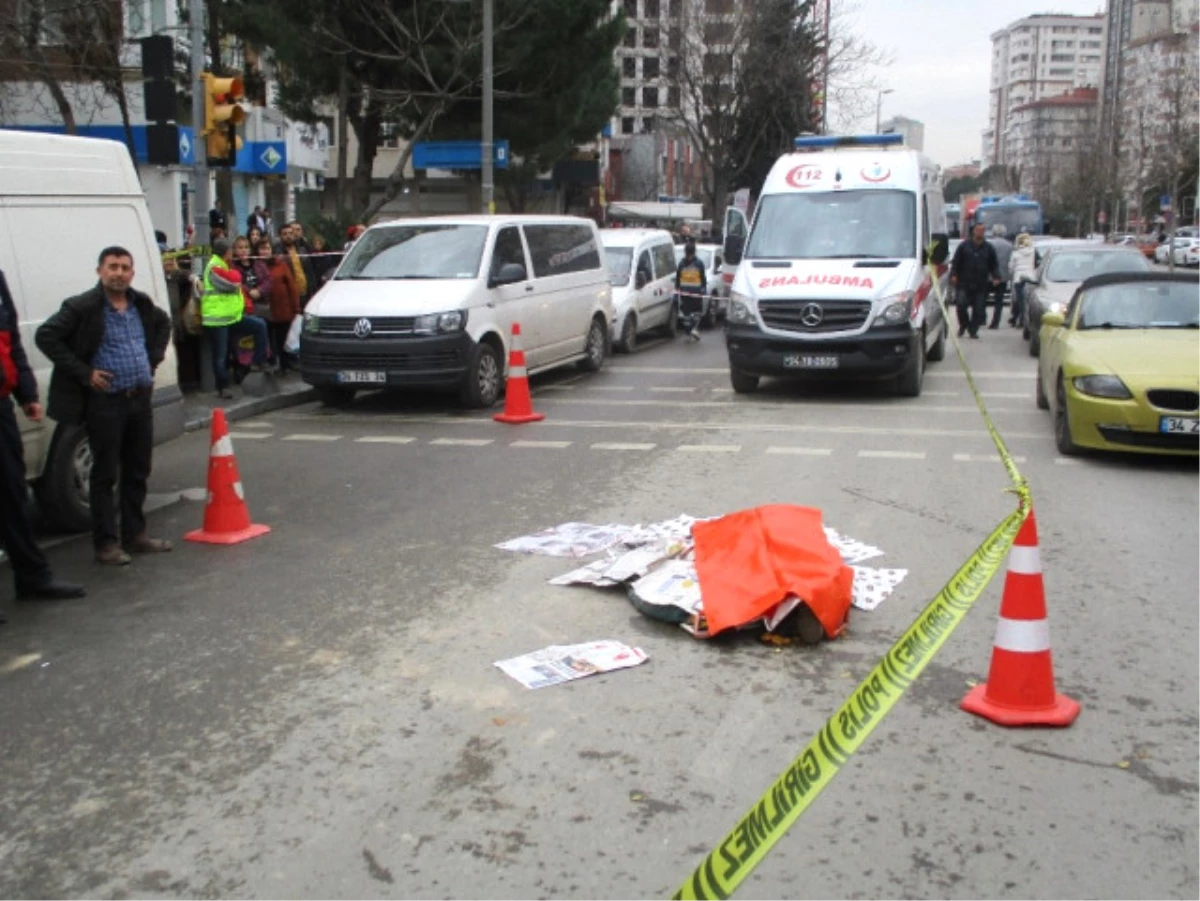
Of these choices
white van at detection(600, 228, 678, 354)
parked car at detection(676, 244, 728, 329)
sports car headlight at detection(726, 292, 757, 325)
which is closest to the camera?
sports car headlight at detection(726, 292, 757, 325)

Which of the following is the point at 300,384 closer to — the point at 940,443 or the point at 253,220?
the point at 253,220

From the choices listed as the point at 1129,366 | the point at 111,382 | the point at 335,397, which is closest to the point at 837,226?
the point at 1129,366

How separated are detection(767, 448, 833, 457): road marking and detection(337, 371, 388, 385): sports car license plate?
4222 millimetres

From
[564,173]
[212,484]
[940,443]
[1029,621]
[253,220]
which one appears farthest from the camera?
[564,173]

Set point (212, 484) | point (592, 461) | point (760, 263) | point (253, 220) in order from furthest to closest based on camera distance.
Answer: point (253, 220) → point (760, 263) → point (592, 461) → point (212, 484)

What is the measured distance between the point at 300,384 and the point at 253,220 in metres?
5.05

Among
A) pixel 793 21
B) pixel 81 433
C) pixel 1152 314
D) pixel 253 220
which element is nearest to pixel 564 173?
pixel 793 21

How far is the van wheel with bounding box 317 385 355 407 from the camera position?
520 inches

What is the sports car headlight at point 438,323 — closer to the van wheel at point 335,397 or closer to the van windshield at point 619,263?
the van wheel at point 335,397

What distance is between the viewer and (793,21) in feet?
140

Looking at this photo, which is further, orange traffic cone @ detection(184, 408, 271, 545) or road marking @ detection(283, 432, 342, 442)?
road marking @ detection(283, 432, 342, 442)

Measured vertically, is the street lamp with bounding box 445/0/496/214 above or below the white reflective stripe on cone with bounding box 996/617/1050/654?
above

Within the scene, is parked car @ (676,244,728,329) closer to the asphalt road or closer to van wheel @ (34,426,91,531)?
the asphalt road

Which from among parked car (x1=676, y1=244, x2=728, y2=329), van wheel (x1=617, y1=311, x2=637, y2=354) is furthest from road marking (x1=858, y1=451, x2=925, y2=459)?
parked car (x1=676, y1=244, x2=728, y2=329)
